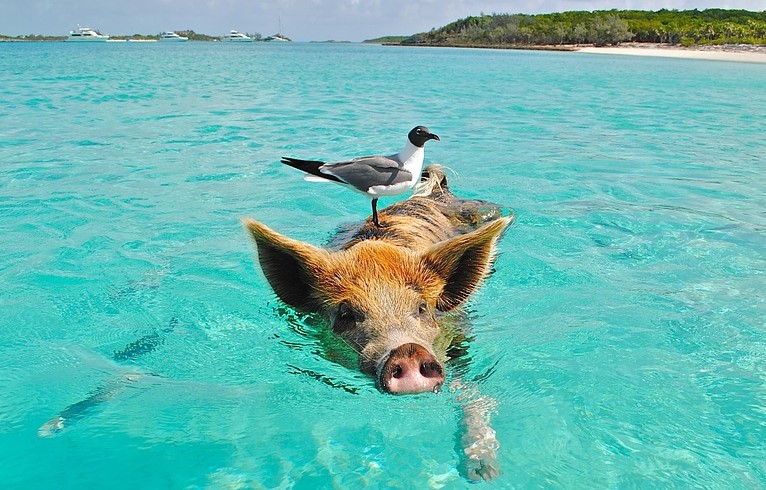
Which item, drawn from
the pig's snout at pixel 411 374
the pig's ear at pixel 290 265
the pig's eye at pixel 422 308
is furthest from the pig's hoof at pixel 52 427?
the pig's eye at pixel 422 308

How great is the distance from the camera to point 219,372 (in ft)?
17.2

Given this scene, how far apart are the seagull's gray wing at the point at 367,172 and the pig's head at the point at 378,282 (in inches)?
69.8

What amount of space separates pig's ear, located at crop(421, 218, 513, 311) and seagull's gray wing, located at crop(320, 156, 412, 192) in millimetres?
2121

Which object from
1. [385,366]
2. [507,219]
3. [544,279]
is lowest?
[544,279]

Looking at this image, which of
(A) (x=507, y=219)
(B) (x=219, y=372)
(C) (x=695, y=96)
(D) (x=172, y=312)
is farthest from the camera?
(C) (x=695, y=96)

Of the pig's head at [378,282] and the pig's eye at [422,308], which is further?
the pig's eye at [422,308]

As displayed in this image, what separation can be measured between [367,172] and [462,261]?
2.27m

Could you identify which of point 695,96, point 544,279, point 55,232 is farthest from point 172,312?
point 695,96

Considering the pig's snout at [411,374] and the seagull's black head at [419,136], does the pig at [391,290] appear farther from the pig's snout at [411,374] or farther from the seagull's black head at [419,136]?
the seagull's black head at [419,136]

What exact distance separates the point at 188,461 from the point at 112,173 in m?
9.57

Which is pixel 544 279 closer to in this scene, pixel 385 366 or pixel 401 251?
pixel 401 251

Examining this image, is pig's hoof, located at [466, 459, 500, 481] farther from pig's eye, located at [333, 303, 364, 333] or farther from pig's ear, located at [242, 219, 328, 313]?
pig's ear, located at [242, 219, 328, 313]

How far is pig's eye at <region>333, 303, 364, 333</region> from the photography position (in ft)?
14.1

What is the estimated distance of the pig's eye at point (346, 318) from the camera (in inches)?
169
